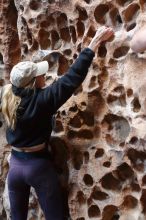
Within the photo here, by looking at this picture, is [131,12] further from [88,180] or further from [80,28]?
[88,180]

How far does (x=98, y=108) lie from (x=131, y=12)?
43cm

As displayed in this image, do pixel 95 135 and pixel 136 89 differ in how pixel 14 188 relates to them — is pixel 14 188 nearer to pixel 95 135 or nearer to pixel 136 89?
pixel 95 135

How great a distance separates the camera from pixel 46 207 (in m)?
2.26

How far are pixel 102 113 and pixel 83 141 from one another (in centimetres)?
17

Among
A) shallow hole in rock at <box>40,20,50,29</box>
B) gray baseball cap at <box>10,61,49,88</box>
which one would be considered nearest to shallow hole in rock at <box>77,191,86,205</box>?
gray baseball cap at <box>10,61,49,88</box>

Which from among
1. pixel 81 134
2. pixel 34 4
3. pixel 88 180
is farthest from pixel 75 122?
pixel 34 4

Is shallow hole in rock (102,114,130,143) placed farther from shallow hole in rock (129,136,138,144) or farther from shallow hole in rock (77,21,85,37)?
shallow hole in rock (77,21,85,37)

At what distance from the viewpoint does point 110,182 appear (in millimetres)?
2240

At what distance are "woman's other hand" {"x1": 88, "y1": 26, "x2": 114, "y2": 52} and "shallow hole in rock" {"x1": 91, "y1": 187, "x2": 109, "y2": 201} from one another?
2.02ft

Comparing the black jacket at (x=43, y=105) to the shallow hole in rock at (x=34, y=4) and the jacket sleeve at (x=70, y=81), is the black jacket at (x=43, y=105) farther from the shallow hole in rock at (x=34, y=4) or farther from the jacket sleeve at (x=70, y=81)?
the shallow hole in rock at (x=34, y=4)

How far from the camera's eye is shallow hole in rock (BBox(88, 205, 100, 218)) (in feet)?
7.53

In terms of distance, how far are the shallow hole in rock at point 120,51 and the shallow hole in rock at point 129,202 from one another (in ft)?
1.90

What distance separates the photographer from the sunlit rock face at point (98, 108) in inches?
82.0

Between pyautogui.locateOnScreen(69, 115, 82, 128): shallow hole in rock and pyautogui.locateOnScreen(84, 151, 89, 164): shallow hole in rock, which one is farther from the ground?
pyautogui.locateOnScreen(69, 115, 82, 128): shallow hole in rock
